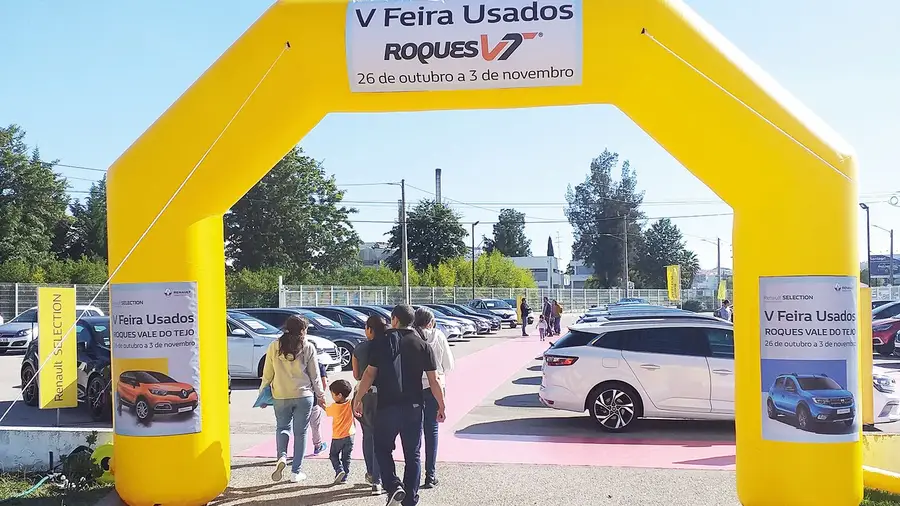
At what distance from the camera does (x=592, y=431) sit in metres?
10.3

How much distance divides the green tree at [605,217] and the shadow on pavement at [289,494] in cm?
8042

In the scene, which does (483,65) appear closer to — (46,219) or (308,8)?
(308,8)

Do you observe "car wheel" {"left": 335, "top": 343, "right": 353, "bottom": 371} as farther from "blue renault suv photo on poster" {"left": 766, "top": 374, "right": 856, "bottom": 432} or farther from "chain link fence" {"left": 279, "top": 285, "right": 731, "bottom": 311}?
"chain link fence" {"left": 279, "top": 285, "right": 731, "bottom": 311}

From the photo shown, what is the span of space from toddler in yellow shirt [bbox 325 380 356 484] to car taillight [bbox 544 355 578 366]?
151 inches

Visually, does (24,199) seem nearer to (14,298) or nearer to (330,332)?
(14,298)

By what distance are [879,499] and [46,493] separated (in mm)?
7383

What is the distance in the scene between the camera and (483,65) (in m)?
6.43

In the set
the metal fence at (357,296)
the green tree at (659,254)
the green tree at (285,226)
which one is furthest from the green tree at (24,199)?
the green tree at (659,254)

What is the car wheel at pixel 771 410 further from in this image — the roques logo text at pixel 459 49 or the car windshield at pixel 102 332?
the car windshield at pixel 102 332

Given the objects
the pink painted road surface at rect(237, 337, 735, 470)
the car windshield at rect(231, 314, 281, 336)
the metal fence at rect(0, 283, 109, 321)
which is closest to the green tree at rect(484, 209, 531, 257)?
the metal fence at rect(0, 283, 109, 321)

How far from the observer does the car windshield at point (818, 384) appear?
588cm

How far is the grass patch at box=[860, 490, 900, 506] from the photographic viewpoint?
655 centimetres

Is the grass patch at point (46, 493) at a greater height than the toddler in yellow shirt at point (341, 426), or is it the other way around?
the toddler in yellow shirt at point (341, 426)

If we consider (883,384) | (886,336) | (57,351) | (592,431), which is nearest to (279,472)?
(57,351)
